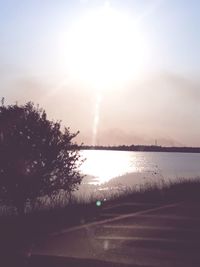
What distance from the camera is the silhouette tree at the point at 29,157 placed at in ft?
64.7

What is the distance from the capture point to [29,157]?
1992 cm

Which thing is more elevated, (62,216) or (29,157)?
(29,157)

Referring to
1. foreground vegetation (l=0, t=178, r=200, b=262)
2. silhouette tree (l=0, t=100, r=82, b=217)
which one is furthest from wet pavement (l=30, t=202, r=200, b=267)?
silhouette tree (l=0, t=100, r=82, b=217)

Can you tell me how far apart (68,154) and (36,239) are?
34.1ft

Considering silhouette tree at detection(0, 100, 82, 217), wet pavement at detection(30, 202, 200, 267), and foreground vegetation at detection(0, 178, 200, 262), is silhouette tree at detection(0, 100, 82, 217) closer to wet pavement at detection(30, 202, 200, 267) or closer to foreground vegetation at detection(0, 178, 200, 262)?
foreground vegetation at detection(0, 178, 200, 262)

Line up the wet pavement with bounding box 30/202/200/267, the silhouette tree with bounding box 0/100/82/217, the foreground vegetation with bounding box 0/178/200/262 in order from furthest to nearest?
the silhouette tree with bounding box 0/100/82/217 → the foreground vegetation with bounding box 0/178/200/262 → the wet pavement with bounding box 30/202/200/267

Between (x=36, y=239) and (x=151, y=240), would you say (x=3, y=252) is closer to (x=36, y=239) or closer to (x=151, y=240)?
(x=36, y=239)

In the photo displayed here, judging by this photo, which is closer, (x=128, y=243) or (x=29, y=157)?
(x=128, y=243)

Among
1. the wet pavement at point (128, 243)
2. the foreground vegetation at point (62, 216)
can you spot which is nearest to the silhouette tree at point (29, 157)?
the foreground vegetation at point (62, 216)

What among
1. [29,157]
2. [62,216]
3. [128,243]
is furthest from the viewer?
[29,157]

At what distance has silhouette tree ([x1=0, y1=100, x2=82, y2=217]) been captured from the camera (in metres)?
19.7

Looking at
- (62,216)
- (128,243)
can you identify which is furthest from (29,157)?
(128,243)

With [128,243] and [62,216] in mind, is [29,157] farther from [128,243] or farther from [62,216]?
[128,243]

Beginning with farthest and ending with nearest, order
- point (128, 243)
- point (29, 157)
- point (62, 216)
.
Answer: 1. point (29, 157)
2. point (62, 216)
3. point (128, 243)
